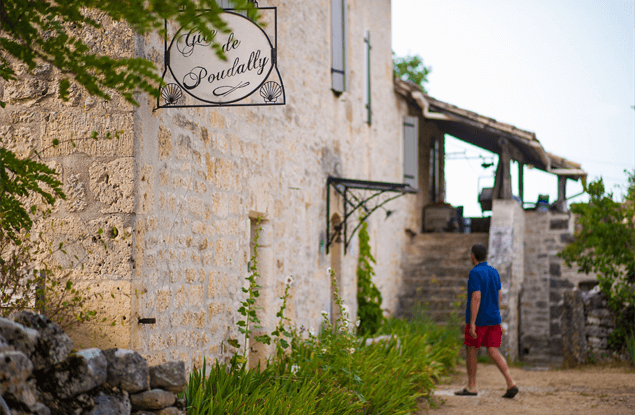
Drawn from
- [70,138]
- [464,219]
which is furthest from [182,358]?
[464,219]

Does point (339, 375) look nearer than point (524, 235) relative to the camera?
Yes

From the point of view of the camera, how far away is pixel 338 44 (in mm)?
8609

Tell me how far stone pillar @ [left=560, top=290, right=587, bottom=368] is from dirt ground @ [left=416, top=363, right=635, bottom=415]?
1.50ft

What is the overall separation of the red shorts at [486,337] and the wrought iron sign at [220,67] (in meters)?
3.36

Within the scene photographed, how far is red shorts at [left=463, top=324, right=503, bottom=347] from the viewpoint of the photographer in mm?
6250

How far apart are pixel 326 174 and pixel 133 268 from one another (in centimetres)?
441

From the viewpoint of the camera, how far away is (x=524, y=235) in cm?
1273

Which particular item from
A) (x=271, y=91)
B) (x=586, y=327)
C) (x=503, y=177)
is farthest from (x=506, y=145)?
(x=271, y=91)

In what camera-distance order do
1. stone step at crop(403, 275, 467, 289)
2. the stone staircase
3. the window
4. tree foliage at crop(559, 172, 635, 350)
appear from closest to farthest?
tree foliage at crop(559, 172, 635, 350) → the window → the stone staircase → stone step at crop(403, 275, 467, 289)

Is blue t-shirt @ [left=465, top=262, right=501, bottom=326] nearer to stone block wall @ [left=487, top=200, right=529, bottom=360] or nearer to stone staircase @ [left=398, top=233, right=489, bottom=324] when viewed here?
stone block wall @ [left=487, top=200, right=529, bottom=360]

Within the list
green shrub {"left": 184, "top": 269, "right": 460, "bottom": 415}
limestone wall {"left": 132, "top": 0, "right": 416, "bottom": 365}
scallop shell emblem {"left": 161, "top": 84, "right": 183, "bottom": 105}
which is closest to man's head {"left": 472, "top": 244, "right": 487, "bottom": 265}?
green shrub {"left": 184, "top": 269, "right": 460, "bottom": 415}

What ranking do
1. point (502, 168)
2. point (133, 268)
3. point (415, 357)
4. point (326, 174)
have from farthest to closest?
point (502, 168), point (326, 174), point (415, 357), point (133, 268)

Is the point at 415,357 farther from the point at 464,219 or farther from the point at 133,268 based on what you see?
the point at 464,219

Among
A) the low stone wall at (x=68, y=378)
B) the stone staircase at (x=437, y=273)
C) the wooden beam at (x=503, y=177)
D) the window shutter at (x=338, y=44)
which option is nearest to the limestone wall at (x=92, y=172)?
the low stone wall at (x=68, y=378)
